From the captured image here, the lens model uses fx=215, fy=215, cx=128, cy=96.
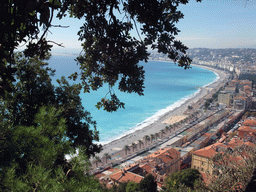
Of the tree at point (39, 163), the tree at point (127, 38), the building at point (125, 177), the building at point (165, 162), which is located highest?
the tree at point (127, 38)

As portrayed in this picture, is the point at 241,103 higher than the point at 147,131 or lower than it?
A: higher

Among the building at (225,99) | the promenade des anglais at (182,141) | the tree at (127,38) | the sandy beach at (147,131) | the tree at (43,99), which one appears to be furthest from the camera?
the building at (225,99)

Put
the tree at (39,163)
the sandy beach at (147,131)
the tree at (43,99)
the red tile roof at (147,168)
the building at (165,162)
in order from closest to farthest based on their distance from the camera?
1. the tree at (39,163)
2. the tree at (43,99)
3. the red tile roof at (147,168)
4. the building at (165,162)
5. the sandy beach at (147,131)

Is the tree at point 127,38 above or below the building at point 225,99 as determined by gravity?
above

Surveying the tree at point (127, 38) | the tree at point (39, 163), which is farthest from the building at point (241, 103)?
the tree at point (39, 163)

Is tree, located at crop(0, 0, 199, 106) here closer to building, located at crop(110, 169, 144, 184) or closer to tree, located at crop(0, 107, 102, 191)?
tree, located at crop(0, 107, 102, 191)

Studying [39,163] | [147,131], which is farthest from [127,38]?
[147,131]

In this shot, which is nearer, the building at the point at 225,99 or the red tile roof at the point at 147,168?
the red tile roof at the point at 147,168

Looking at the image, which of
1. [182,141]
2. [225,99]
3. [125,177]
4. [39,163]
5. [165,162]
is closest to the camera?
[39,163]

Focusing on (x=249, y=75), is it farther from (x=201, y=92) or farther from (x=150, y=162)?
(x=150, y=162)

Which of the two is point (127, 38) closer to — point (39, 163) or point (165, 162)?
point (39, 163)

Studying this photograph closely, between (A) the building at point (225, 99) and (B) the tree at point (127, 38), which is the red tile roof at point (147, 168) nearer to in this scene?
Result: (B) the tree at point (127, 38)
